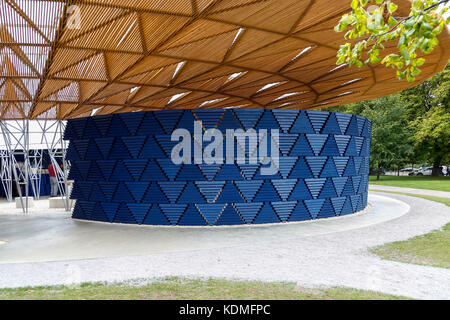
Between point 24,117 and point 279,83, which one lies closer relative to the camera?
point 279,83

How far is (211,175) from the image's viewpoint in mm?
14320

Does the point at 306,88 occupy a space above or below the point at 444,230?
above

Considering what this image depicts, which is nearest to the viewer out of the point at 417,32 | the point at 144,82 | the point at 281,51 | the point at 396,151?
the point at 417,32

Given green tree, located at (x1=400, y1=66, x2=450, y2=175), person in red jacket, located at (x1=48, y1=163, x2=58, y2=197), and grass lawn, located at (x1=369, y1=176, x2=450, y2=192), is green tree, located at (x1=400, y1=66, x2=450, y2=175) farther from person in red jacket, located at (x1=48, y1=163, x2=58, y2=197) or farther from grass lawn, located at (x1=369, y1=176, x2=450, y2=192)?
person in red jacket, located at (x1=48, y1=163, x2=58, y2=197)

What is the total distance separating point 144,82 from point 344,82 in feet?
38.8

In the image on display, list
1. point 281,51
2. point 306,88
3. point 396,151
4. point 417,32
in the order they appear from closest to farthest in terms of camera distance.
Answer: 1. point 417,32
2. point 281,51
3. point 306,88
4. point 396,151

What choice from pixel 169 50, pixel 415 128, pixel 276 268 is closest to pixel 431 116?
pixel 415 128

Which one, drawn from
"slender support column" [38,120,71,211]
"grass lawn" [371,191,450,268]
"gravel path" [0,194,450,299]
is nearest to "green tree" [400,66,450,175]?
"grass lawn" [371,191,450,268]

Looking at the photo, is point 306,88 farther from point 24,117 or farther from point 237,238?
point 24,117

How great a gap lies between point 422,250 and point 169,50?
10423 millimetres

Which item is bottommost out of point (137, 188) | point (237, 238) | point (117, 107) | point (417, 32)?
point (237, 238)

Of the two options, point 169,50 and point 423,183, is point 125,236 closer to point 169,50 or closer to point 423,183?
point 169,50

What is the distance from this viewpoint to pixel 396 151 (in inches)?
1951

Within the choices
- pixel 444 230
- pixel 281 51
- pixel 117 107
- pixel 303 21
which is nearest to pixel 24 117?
pixel 117 107
